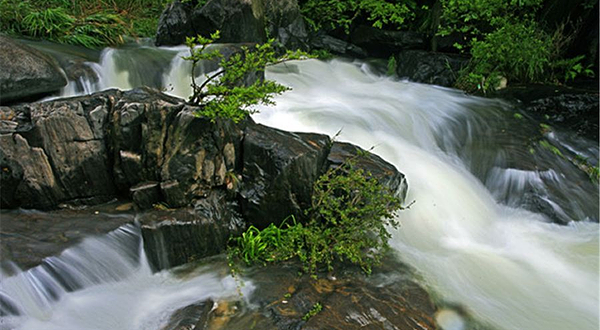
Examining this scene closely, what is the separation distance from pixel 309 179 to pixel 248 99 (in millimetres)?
930

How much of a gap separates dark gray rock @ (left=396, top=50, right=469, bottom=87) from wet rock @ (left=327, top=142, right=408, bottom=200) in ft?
15.9

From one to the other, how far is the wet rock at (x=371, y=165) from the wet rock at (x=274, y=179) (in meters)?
0.41

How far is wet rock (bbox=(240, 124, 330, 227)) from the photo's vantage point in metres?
4.01

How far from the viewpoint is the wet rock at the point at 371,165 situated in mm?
4316

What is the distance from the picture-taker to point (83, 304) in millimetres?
3076

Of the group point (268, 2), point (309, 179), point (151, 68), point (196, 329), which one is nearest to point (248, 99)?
point (309, 179)

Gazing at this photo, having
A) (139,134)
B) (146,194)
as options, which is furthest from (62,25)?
(146,194)

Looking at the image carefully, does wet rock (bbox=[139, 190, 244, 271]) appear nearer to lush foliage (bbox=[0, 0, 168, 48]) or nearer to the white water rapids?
the white water rapids

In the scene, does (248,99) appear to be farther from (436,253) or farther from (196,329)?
(436,253)

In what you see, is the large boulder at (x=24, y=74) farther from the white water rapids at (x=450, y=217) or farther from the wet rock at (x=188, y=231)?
the wet rock at (x=188, y=231)

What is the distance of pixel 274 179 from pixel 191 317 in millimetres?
1460

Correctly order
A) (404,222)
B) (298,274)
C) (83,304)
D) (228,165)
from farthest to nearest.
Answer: (404,222), (228,165), (298,274), (83,304)

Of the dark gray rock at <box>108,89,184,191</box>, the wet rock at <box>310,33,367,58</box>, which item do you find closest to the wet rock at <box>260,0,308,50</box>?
the wet rock at <box>310,33,367,58</box>

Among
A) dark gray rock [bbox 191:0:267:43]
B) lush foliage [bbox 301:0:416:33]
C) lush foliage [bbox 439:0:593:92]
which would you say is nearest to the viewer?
lush foliage [bbox 439:0:593:92]
